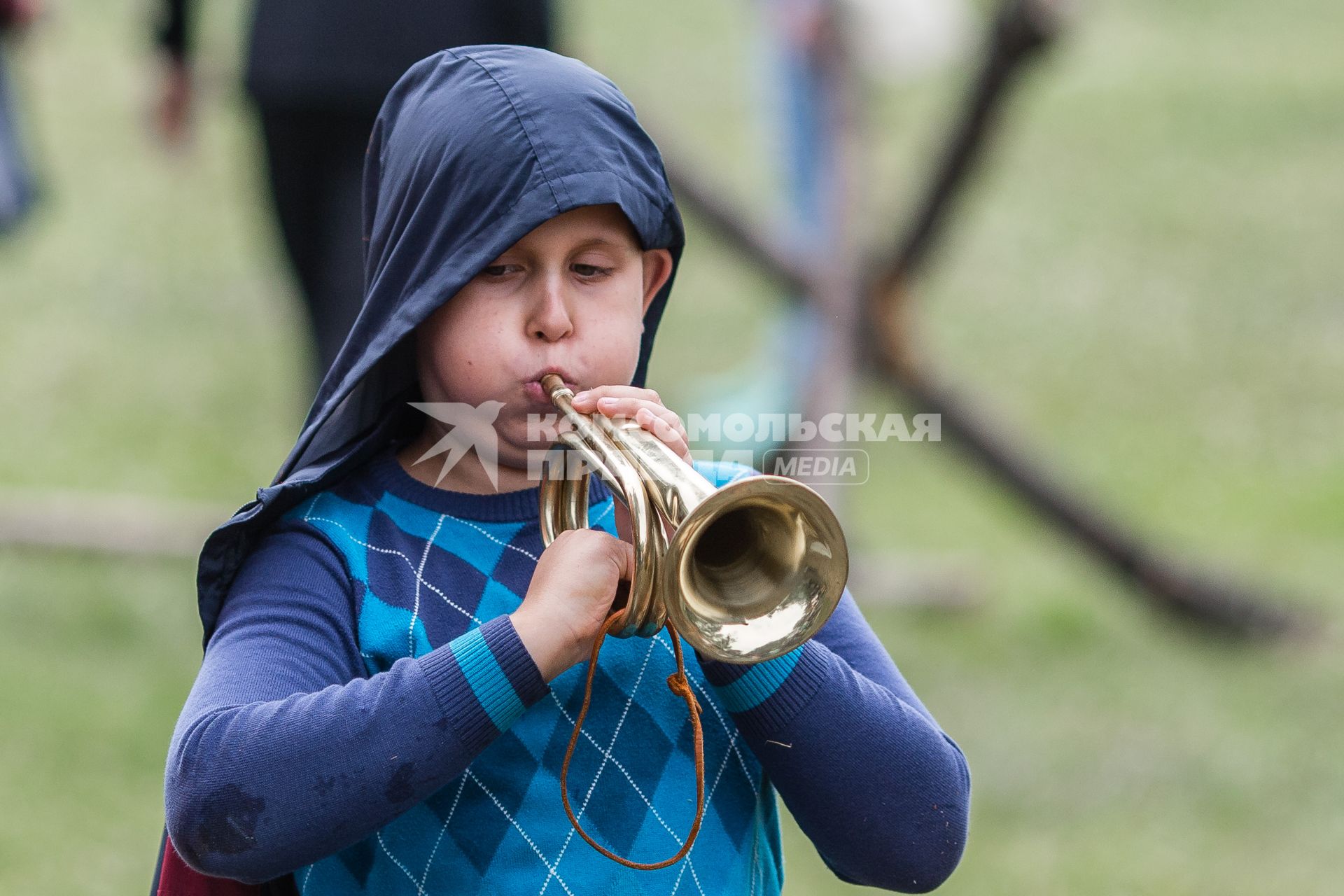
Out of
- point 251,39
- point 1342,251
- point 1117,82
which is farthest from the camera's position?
point 1117,82

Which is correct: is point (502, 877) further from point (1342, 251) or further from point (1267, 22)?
point (1267, 22)

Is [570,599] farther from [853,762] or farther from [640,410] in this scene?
[853,762]

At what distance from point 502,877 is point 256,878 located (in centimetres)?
24

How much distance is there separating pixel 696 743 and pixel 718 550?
0.63 feet

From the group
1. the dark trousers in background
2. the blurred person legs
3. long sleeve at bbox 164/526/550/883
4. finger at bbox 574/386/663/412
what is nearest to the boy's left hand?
finger at bbox 574/386/663/412

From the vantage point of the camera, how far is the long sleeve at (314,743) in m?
1.57

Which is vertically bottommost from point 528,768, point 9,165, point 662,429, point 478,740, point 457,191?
point 9,165

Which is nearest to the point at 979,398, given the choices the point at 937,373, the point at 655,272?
the point at 937,373

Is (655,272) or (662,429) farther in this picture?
(655,272)

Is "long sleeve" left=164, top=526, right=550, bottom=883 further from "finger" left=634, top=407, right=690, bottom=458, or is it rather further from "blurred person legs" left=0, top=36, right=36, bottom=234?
"blurred person legs" left=0, top=36, right=36, bottom=234

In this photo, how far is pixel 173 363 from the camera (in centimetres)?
856

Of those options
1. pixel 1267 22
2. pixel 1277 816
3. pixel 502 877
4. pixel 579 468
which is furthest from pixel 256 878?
pixel 1267 22

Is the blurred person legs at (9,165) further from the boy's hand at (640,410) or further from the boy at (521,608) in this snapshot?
the boy's hand at (640,410)

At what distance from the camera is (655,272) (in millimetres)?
2021
